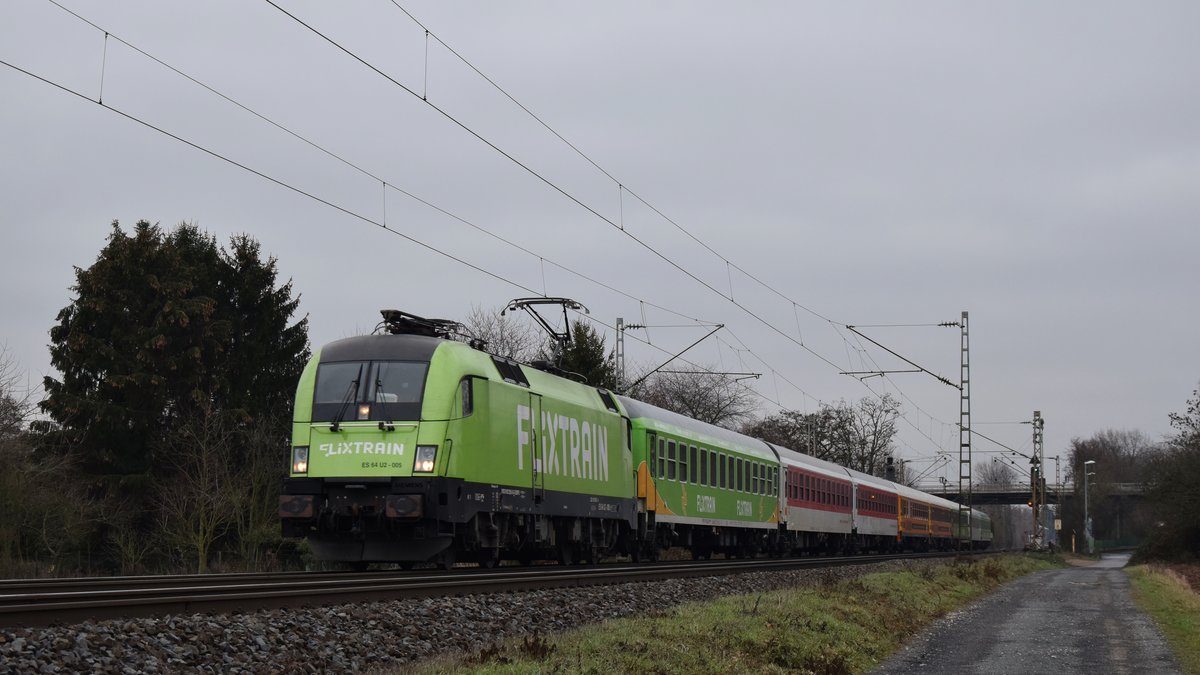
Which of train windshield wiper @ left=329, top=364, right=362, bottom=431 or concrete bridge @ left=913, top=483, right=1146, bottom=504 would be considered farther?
concrete bridge @ left=913, top=483, right=1146, bottom=504

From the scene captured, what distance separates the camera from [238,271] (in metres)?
55.7

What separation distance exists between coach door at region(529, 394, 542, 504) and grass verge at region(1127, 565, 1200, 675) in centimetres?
1025

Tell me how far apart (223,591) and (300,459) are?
236 inches

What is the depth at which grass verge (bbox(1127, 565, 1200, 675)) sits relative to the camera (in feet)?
57.2

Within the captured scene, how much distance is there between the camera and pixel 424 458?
735 inches

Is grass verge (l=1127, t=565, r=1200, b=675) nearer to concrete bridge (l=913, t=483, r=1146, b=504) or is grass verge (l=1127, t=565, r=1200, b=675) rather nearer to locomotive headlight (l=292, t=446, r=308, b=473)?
locomotive headlight (l=292, t=446, r=308, b=473)

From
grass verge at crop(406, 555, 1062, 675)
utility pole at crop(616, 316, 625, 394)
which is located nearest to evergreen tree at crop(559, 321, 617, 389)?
utility pole at crop(616, 316, 625, 394)

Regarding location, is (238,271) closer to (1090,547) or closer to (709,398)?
(709,398)

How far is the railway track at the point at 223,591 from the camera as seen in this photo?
10.3 metres

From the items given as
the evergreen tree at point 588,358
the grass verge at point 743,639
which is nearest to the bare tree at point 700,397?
the evergreen tree at point 588,358

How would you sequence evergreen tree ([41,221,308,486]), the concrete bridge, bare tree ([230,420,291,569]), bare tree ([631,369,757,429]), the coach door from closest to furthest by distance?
the coach door → bare tree ([230,420,291,569]) → evergreen tree ([41,221,308,486]) → bare tree ([631,369,757,429]) → the concrete bridge

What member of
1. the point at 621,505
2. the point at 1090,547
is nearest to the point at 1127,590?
the point at 621,505

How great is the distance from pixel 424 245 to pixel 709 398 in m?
65.7

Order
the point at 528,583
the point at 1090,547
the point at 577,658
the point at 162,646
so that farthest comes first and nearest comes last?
the point at 1090,547, the point at 528,583, the point at 577,658, the point at 162,646
